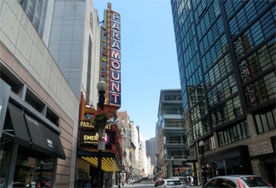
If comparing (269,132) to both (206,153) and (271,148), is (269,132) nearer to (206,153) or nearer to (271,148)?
(271,148)

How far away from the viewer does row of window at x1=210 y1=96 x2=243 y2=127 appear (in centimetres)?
2853

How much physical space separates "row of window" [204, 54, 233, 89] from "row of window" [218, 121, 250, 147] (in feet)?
25.8

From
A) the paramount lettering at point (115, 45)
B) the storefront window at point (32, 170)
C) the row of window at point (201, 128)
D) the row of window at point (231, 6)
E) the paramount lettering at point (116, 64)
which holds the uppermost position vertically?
the row of window at point (231, 6)

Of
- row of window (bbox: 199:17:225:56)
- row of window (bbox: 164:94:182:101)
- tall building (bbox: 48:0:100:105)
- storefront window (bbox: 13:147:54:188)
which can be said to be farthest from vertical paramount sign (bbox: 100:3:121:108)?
row of window (bbox: 164:94:182:101)

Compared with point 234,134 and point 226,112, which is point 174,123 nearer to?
point 226,112

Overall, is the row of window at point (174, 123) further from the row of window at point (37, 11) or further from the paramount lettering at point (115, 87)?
the row of window at point (37, 11)

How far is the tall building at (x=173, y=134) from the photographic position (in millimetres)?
67250

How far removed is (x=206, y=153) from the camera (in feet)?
125

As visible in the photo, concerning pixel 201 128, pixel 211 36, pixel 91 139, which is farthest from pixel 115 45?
pixel 201 128

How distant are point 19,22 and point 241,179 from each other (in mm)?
11570

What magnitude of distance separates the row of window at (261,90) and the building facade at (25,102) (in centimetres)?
2144

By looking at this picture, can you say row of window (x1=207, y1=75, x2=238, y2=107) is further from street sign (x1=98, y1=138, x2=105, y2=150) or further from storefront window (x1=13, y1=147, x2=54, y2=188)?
street sign (x1=98, y1=138, x2=105, y2=150)

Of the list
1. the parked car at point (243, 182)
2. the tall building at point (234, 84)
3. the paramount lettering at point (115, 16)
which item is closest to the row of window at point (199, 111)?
the tall building at point (234, 84)

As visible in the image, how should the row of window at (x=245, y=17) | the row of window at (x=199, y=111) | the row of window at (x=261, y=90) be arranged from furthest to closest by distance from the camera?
the row of window at (x=199, y=111) < the row of window at (x=245, y=17) < the row of window at (x=261, y=90)
